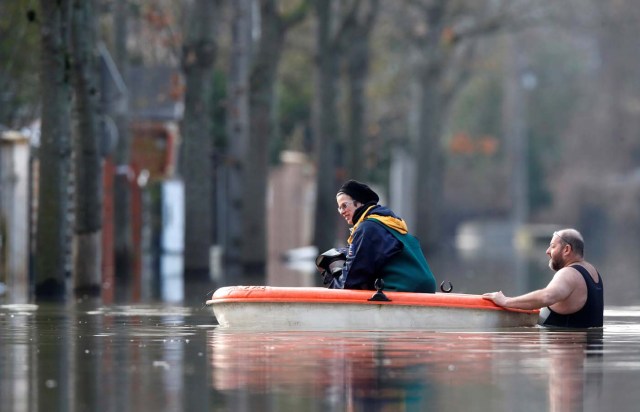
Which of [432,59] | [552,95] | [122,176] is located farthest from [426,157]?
[552,95]

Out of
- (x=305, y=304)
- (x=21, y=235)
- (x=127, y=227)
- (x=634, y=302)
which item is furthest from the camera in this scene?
(x=127, y=227)

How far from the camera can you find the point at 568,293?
1747cm

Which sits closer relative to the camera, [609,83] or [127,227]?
[127,227]

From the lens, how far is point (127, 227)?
40.0m

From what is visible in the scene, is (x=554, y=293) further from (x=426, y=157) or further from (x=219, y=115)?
(x=426, y=157)

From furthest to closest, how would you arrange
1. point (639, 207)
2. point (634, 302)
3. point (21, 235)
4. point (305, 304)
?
point (639, 207)
point (21, 235)
point (634, 302)
point (305, 304)

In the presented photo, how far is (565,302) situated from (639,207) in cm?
9734

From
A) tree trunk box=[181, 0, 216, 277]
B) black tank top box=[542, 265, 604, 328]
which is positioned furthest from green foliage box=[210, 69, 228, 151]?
A: black tank top box=[542, 265, 604, 328]

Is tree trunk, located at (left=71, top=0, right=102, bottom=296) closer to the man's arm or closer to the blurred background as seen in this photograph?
the blurred background

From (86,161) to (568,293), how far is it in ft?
38.4

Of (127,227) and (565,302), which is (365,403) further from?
(127,227)

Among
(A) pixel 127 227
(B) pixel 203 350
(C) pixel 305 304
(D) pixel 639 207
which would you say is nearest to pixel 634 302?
(C) pixel 305 304

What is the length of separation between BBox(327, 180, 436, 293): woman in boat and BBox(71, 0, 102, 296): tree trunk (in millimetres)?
9534

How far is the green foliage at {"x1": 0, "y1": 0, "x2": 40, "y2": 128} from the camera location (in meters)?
36.0
